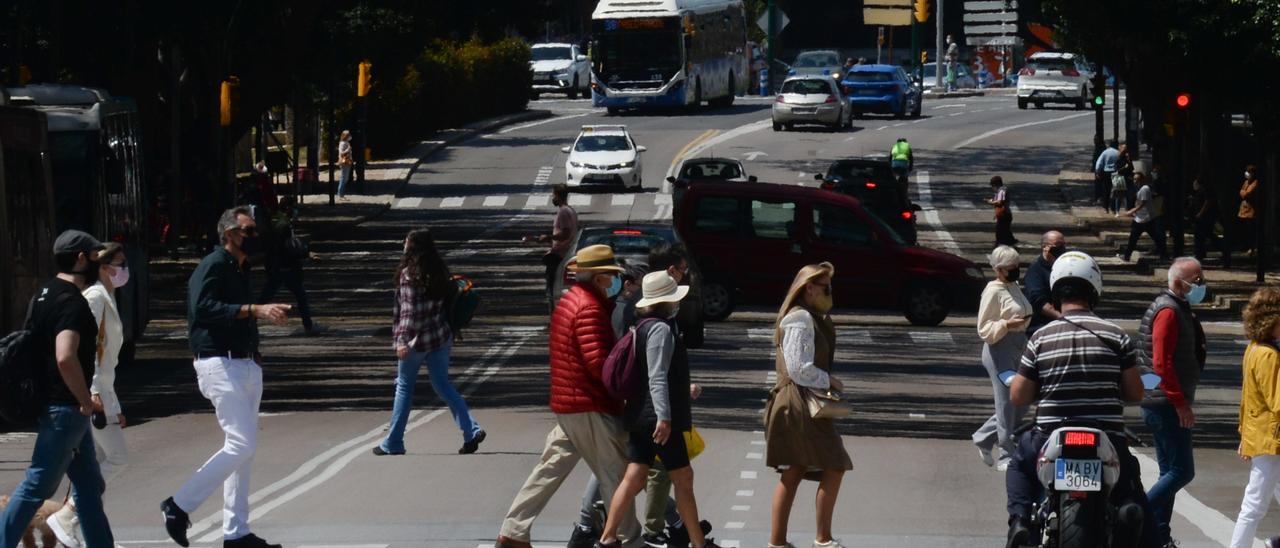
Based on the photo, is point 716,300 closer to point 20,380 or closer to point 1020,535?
point 1020,535

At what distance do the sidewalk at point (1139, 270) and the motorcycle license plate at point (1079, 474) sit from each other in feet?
66.3

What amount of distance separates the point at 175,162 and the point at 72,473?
2806 cm

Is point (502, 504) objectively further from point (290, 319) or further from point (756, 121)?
point (756, 121)

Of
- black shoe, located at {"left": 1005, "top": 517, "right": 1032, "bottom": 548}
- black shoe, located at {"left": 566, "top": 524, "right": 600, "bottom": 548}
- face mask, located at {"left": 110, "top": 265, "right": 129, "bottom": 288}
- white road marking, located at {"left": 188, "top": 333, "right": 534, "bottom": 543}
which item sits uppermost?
face mask, located at {"left": 110, "top": 265, "right": 129, "bottom": 288}

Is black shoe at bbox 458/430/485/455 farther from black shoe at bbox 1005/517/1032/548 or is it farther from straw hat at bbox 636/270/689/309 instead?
black shoe at bbox 1005/517/1032/548

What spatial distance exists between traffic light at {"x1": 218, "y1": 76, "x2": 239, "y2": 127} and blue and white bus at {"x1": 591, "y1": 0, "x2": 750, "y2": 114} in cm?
2158

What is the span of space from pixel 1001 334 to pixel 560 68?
66.7 metres

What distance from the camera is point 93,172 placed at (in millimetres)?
22094

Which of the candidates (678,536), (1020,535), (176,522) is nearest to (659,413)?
(678,536)

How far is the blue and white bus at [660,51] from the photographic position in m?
61.9

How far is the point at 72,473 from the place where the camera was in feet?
33.8

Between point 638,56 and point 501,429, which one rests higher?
point 638,56

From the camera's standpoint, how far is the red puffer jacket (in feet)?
35.0

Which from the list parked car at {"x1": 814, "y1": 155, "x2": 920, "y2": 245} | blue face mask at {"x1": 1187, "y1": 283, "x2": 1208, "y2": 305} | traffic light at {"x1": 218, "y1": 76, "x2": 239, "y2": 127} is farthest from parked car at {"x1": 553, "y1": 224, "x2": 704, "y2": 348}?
traffic light at {"x1": 218, "y1": 76, "x2": 239, "y2": 127}
